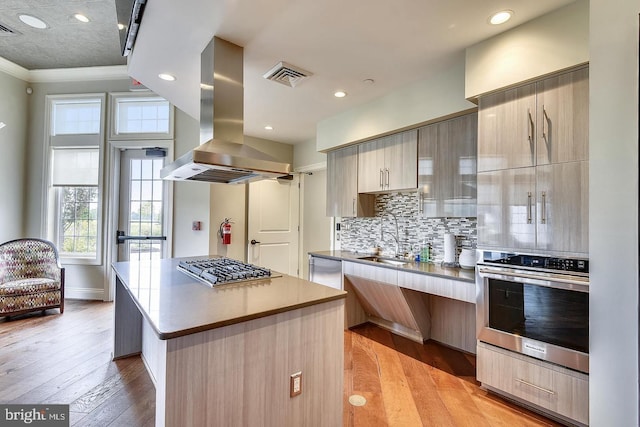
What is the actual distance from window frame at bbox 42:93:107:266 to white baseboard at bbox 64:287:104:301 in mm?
410

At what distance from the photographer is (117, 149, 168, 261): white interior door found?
4.52 m

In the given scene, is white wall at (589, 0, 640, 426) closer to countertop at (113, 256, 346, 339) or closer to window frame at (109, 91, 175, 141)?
countertop at (113, 256, 346, 339)

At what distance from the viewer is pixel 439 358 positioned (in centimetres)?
277

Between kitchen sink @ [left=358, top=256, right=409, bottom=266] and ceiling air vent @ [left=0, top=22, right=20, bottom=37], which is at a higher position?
ceiling air vent @ [left=0, top=22, right=20, bottom=37]

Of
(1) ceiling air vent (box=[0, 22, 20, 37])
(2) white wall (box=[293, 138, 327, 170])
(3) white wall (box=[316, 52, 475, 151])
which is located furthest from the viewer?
(2) white wall (box=[293, 138, 327, 170])

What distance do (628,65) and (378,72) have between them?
5.76 ft

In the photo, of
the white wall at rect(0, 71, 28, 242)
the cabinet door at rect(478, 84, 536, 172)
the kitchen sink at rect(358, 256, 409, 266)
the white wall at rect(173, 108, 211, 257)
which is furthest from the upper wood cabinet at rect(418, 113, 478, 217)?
the white wall at rect(0, 71, 28, 242)

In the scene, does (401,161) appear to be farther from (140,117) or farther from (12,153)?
(12,153)

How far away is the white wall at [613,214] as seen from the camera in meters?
1.17

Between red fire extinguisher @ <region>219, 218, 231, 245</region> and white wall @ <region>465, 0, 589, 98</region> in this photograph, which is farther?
red fire extinguisher @ <region>219, 218, 231, 245</region>

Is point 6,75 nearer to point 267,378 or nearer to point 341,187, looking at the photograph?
point 341,187

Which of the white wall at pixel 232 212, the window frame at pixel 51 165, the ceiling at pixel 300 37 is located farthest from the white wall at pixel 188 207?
the window frame at pixel 51 165

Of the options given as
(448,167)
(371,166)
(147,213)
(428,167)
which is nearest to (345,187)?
(371,166)

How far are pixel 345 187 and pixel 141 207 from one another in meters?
3.14
